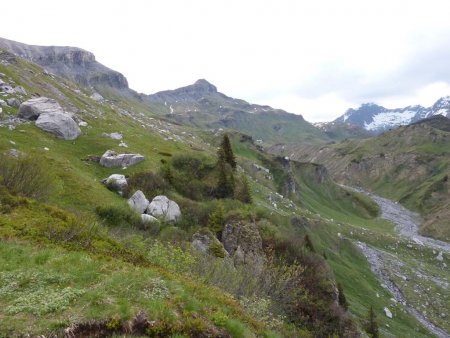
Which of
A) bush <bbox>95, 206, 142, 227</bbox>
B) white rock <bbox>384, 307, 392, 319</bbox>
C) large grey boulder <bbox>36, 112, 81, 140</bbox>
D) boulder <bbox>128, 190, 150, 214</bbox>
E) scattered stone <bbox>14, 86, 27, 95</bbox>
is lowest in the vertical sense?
white rock <bbox>384, 307, 392, 319</bbox>

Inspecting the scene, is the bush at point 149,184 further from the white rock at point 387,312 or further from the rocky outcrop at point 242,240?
the white rock at point 387,312

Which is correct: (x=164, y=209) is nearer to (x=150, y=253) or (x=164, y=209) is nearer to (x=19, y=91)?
(x=150, y=253)

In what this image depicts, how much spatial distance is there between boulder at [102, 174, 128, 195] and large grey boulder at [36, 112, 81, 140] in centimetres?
1473

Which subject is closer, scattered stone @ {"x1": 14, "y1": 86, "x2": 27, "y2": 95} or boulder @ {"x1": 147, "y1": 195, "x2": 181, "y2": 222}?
boulder @ {"x1": 147, "y1": 195, "x2": 181, "y2": 222}

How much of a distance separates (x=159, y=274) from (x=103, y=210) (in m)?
20.8

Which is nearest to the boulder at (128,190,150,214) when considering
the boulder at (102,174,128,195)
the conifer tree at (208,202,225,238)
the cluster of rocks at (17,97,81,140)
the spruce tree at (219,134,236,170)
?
the boulder at (102,174,128,195)

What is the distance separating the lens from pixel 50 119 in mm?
53531

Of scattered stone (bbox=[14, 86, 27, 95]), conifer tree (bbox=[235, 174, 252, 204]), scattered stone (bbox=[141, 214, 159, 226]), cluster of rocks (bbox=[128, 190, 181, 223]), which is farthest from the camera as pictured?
scattered stone (bbox=[14, 86, 27, 95])

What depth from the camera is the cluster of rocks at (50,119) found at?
53188 millimetres

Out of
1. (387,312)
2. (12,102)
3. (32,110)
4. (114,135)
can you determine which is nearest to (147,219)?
(114,135)

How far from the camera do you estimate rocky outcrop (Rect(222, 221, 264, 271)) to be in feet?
116

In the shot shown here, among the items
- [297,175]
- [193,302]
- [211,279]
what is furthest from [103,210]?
[297,175]

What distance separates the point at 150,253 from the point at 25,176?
12.3m

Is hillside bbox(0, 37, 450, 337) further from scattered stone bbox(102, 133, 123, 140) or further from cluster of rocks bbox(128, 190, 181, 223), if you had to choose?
scattered stone bbox(102, 133, 123, 140)
